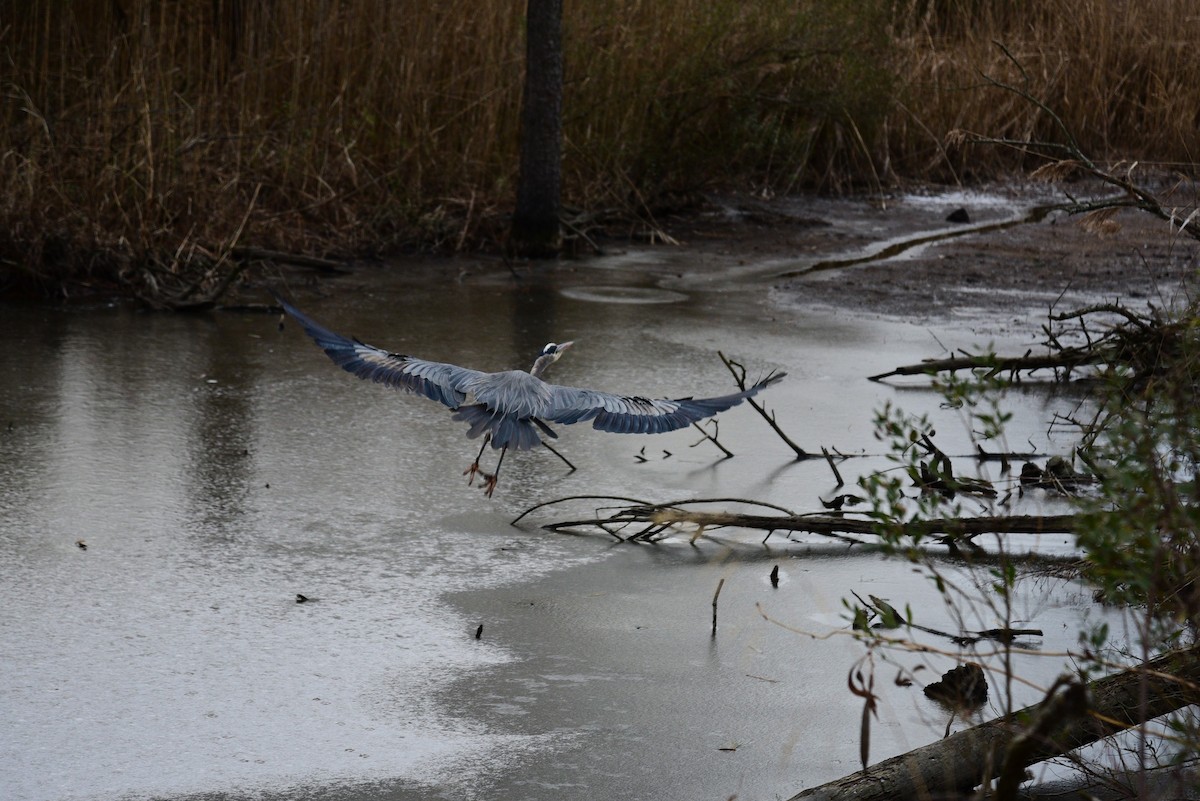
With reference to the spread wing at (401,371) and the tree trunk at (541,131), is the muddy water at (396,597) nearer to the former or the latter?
the spread wing at (401,371)

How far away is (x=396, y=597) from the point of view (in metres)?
3.59

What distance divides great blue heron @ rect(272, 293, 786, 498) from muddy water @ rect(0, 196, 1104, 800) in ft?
1.11

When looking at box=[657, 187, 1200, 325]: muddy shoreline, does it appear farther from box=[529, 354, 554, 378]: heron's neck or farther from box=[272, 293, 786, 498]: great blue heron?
box=[272, 293, 786, 498]: great blue heron

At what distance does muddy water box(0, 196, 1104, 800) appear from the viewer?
277cm

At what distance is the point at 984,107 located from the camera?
46.4 feet

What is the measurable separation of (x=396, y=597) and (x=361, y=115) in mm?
6395

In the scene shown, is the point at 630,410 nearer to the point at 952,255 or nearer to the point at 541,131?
the point at 541,131

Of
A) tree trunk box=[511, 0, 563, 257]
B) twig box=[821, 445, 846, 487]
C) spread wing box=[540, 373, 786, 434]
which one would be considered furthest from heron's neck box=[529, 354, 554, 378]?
tree trunk box=[511, 0, 563, 257]

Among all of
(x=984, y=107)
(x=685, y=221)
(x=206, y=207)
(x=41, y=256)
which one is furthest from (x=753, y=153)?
(x=41, y=256)

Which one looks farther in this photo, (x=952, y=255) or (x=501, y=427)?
(x=952, y=255)

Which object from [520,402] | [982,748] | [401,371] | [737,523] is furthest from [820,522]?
[982,748]

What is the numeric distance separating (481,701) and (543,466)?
1878 mm

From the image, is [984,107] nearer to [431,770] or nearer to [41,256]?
[41,256]

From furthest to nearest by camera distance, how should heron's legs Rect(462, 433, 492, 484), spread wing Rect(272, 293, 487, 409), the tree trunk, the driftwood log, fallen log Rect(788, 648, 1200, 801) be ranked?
1. the tree trunk
2. heron's legs Rect(462, 433, 492, 484)
3. spread wing Rect(272, 293, 487, 409)
4. the driftwood log
5. fallen log Rect(788, 648, 1200, 801)
